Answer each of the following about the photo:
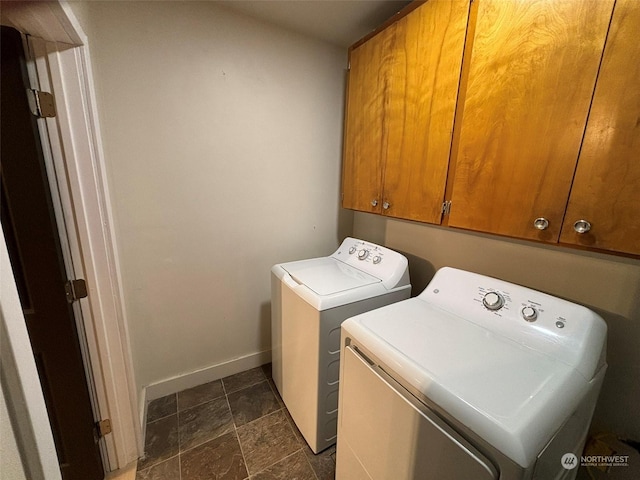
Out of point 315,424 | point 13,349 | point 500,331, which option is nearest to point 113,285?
point 13,349

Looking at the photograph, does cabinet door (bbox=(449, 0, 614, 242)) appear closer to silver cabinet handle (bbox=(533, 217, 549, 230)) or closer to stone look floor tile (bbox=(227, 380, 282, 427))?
silver cabinet handle (bbox=(533, 217, 549, 230))

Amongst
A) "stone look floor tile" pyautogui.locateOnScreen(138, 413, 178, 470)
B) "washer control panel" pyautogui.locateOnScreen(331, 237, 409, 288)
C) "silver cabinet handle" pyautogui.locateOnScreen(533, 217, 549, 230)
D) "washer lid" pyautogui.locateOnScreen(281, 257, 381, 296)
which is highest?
"silver cabinet handle" pyautogui.locateOnScreen(533, 217, 549, 230)

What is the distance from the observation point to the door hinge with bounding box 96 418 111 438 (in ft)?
4.08

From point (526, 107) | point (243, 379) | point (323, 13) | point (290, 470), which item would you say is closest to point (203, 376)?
point (243, 379)

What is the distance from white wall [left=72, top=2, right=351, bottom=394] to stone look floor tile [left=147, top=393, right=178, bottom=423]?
0.15m

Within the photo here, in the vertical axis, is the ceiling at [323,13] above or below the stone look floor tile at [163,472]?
above

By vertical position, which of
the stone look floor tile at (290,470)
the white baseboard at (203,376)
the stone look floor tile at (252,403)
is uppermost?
the white baseboard at (203,376)

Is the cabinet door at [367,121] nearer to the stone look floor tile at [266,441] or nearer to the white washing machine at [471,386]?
the white washing machine at [471,386]

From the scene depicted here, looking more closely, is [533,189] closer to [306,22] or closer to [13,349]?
[13,349]

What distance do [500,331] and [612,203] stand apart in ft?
1.71

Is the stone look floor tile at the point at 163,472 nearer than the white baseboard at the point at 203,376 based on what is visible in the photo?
Yes

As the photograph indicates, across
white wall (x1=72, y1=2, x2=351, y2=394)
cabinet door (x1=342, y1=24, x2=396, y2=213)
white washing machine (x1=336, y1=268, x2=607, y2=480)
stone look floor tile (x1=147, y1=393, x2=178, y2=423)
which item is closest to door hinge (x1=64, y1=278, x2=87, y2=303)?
white wall (x1=72, y1=2, x2=351, y2=394)

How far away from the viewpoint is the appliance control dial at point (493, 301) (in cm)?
99

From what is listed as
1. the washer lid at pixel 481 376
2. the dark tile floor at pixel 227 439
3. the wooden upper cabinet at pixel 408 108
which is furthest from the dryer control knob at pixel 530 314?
the dark tile floor at pixel 227 439
